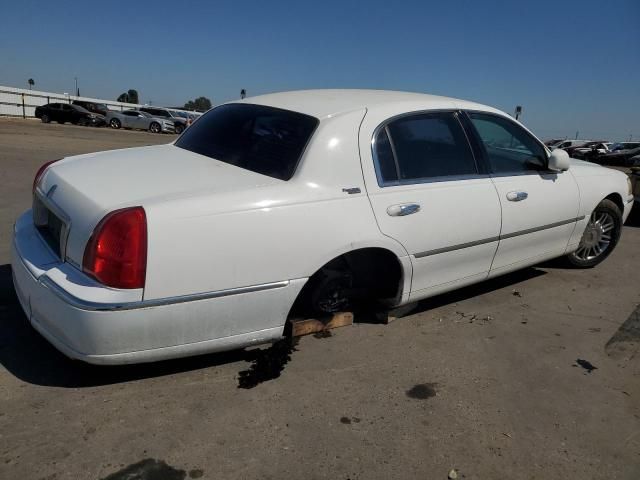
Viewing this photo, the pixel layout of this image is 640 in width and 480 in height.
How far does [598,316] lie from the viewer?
3984mm

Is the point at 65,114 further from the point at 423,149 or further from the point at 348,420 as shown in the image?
the point at 348,420

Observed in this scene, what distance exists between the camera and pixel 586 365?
126 inches

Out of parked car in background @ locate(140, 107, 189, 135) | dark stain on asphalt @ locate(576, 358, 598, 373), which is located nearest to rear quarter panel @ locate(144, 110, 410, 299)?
dark stain on asphalt @ locate(576, 358, 598, 373)

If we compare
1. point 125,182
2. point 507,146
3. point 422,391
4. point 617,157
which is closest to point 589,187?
point 507,146

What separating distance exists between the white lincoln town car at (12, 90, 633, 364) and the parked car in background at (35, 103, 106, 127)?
3276 centimetres

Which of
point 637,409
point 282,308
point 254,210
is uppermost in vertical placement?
point 254,210

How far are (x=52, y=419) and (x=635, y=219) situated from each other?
8.26 metres

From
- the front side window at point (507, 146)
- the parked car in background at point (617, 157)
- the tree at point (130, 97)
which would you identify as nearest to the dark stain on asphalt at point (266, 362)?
the front side window at point (507, 146)

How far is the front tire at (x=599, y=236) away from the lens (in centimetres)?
485

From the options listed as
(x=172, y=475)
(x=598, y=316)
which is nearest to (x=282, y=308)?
(x=172, y=475)

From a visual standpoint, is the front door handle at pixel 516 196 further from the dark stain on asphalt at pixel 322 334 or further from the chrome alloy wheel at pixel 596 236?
the dark stain on asphalt at pixel 322 334

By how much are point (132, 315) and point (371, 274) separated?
5.20 ft

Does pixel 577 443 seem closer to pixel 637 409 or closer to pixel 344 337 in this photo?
pixel 637 409

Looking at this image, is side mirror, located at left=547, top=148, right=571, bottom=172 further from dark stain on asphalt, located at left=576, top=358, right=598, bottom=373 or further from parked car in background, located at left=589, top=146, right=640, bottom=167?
parked car in background, located at left=589, top=146, right=640, bottom=167
